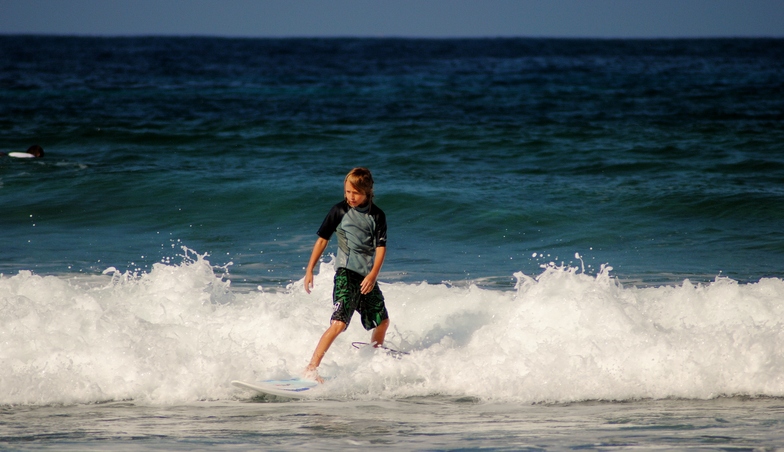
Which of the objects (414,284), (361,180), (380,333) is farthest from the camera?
(414,284)

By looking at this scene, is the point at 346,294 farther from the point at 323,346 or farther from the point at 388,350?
the point at 388,350

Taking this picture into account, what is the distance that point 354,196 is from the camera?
16.9 ft

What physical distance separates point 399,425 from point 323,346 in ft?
2.96

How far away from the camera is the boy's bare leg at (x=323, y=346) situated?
5.27 metres

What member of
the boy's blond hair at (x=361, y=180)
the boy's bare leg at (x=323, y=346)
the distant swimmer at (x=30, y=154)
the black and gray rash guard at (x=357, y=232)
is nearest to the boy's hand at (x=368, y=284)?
the black and gray rash guard at (x=357, y=232)

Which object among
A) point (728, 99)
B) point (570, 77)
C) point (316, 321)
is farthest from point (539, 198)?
point (570, 77)

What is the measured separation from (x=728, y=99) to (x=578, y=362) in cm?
2236

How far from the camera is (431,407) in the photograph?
16.8ft

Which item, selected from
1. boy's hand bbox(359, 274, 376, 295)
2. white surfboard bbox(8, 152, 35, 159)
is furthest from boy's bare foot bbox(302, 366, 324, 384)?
white surfboard bbox(8, 152, 35, 159)

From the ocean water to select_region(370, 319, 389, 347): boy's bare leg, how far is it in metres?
0.11

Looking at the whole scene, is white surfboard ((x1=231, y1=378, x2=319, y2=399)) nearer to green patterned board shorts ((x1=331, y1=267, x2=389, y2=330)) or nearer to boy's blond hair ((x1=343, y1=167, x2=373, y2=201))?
green patterned board shorts ((x1=331, y1=267, x2=389, y2=330))

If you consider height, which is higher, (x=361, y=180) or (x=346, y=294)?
(x=361, y=180)

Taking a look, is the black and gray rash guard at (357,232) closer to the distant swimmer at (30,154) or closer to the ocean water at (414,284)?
the ocean water at (414,284)

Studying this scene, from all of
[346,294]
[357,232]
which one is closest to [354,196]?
[357,232]
